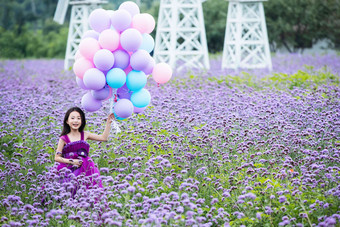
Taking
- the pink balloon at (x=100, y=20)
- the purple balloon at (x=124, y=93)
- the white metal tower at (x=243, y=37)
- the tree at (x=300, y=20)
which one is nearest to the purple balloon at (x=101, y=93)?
the purple balloon at (x=124, y=93)

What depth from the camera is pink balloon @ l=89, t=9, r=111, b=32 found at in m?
5.99

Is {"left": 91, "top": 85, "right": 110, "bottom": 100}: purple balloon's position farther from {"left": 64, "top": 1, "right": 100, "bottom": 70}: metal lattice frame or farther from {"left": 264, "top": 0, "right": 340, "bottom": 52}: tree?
{"left": 264, "top": 0, "right": 340, "bottom": 52}: tree

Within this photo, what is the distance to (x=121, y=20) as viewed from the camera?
5887 millimetres

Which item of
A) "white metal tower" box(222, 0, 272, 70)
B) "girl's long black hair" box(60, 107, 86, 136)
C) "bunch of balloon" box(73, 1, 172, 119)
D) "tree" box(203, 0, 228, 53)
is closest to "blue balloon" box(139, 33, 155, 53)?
"bunch of balloon" box(73, 1, 172, 119)

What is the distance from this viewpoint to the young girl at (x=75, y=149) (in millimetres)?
5418

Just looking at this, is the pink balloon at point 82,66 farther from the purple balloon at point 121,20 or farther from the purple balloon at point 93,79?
the purple balloon at point 121,20

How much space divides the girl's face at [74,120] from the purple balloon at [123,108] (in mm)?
493

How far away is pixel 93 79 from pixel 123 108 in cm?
51

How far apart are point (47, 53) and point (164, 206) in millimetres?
33161

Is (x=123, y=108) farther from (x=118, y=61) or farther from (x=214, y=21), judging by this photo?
(x=214, y=21)

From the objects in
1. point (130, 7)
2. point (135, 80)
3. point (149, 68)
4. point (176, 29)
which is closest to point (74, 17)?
point (176, 29)

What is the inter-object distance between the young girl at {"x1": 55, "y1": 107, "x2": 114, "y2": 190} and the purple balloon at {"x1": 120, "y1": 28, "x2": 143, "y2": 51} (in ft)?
3.19

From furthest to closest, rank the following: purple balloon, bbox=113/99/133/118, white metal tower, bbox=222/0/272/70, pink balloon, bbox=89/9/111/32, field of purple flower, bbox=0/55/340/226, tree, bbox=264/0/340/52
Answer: tree, bbox=264/0/340/52 → white metal tower, bbox=222/0/272/70 → pink balloon, bbox=89/9/111/32 → purple balloon, bbox=113/99/133/118 → field of purple flower, bbox=0/55/340/226

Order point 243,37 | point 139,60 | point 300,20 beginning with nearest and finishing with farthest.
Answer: point 139,60 < point 243,37 < point 300,20
